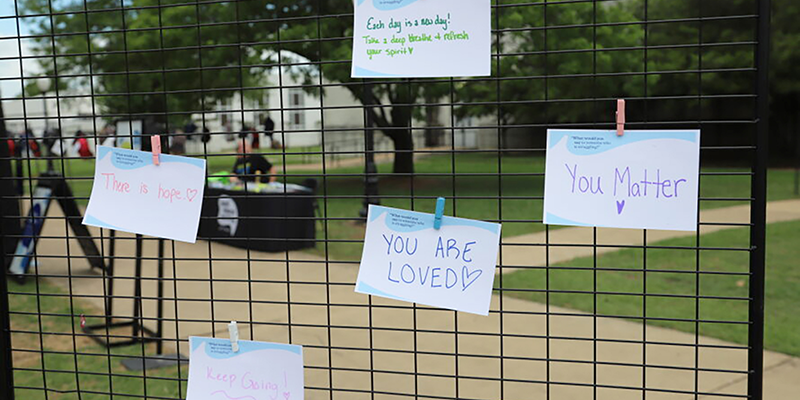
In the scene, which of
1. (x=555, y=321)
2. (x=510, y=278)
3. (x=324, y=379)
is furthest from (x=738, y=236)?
(x=324, y=379)

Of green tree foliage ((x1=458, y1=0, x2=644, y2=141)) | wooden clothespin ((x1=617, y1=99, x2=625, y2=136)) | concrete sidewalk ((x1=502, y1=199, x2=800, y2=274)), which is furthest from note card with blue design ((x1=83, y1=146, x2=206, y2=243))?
green tree foliage ((x1=458, y1=0, x2=644, y2=141))

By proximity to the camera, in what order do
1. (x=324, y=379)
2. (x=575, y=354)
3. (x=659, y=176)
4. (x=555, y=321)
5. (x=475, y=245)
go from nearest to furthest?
(x=659, y=176) → (x=475, y=245) → (x=324, y=379) → (x=575, y=354) → (x=555, y=321)

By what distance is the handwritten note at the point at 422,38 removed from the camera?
1.45 metres

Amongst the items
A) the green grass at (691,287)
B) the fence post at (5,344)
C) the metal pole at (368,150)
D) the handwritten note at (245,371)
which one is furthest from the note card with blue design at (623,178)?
the green grass at (691,287)

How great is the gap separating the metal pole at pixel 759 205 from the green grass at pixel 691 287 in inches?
93.7

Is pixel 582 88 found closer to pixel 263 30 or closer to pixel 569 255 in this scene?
pixel 263 30

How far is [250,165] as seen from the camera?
262 centimetres

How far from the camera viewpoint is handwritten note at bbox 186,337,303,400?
166 centimetres

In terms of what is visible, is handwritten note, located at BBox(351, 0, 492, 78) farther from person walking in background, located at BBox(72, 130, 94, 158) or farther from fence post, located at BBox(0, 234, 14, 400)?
fence post, located at BBox(0, 234, 14, 400)

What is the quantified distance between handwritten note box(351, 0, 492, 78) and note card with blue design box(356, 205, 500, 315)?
0.33 metres

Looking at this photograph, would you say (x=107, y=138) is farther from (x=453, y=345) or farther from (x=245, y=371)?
(x=453, y=345)

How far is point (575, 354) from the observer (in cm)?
428

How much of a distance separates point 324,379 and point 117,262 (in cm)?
431

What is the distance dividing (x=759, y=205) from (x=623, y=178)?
292 mm
